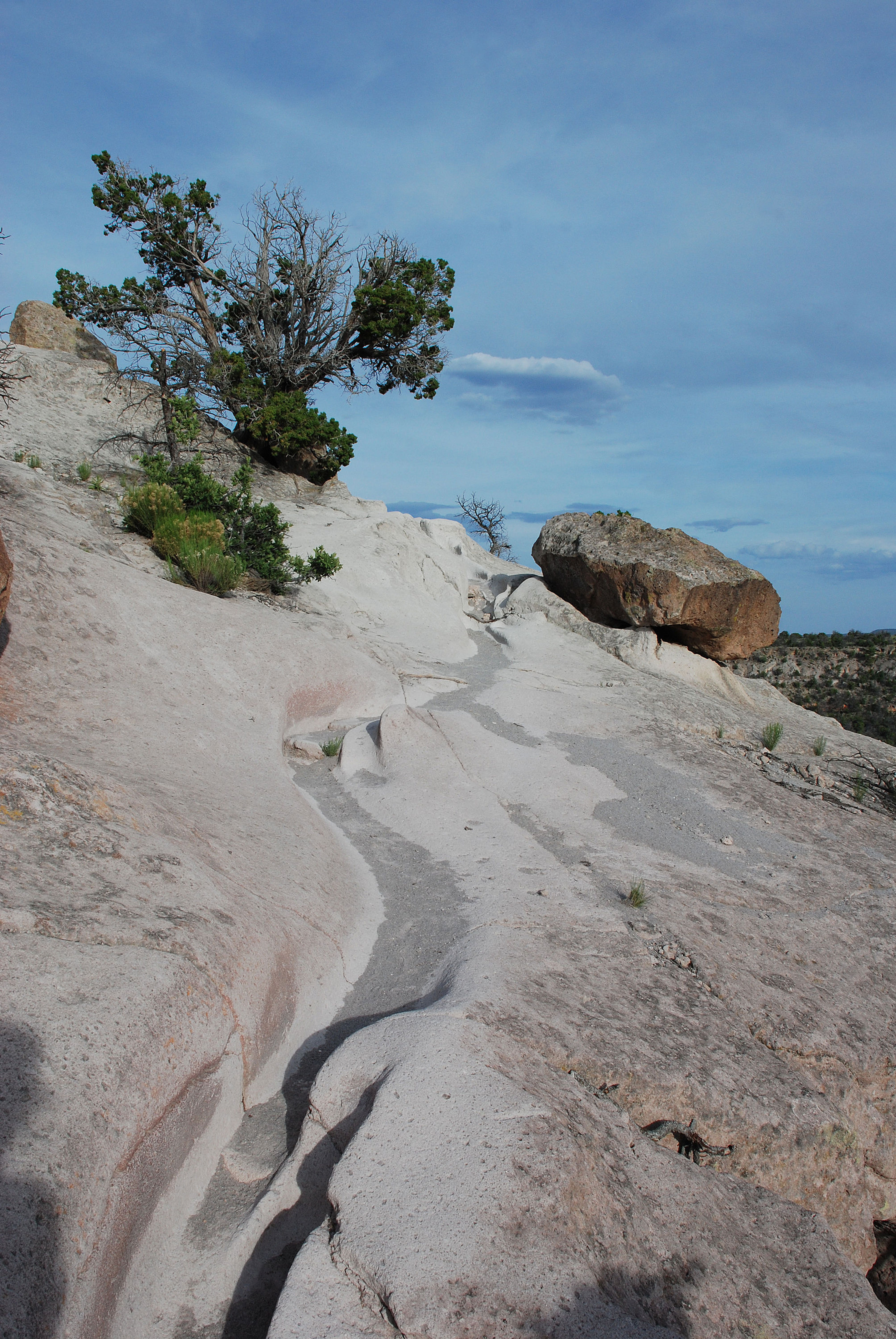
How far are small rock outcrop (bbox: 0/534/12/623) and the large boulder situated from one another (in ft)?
36.2

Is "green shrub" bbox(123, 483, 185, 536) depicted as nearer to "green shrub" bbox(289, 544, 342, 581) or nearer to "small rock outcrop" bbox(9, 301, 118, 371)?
"green shrub" bbox(289, 544, 342, 581)

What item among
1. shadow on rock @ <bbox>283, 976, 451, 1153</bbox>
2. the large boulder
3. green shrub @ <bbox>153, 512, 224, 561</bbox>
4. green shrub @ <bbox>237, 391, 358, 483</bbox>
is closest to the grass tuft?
shadow on rock @ <bbox>283, 976, 451, 1153</bbox>

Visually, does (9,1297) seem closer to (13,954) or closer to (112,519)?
(13,954)

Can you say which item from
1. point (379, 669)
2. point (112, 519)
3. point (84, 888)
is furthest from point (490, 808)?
point (112, 519)

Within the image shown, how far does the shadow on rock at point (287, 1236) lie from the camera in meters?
2.35

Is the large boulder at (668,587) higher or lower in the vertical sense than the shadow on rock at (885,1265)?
higher

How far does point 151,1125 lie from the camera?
244 centimetres

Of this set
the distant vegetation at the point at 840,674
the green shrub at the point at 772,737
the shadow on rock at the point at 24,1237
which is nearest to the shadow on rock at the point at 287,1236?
the shadow on rock at the point at 24,1237

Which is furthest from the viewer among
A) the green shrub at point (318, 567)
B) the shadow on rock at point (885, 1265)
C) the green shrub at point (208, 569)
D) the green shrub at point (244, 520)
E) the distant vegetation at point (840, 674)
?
the distant vegetation at point (840, 674)

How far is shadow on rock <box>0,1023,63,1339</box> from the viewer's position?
5.87 ft

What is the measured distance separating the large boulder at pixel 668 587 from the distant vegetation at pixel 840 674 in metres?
15.1

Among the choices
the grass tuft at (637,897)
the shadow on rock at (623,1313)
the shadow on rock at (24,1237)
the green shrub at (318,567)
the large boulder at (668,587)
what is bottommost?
the shadow on rock at (24,1237)

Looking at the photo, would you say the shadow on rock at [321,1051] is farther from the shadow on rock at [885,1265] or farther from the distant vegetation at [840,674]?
the distant vegetation at [840,674]

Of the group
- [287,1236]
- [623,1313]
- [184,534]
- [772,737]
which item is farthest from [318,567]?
[623,1313]
